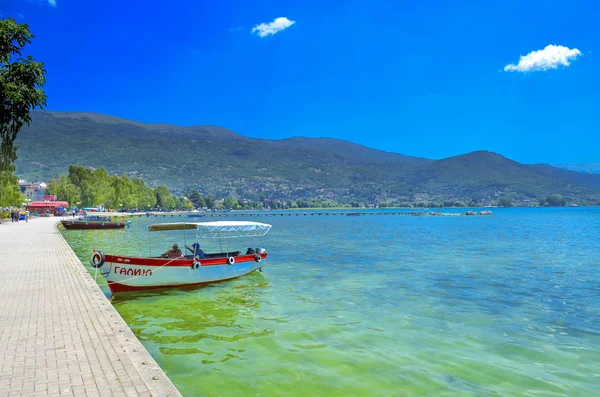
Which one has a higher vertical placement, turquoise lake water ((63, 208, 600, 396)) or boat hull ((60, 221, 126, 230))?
boat hull ((60, 221, 126, 230))

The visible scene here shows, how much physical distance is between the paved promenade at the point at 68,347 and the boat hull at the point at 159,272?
96.0 inches

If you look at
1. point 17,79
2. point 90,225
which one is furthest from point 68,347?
point 90,225

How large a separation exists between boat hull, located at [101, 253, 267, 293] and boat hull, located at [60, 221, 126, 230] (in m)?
→ 55.3

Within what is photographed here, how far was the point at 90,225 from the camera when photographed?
7050 centimetres

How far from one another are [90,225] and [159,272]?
5862 cm

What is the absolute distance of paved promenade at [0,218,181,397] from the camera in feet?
21.8

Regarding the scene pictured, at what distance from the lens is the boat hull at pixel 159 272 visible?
18.5 metres

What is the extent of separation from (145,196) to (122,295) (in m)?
173

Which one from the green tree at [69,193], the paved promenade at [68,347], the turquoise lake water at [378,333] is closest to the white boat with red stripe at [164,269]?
the turquoise lake water at [378,333]

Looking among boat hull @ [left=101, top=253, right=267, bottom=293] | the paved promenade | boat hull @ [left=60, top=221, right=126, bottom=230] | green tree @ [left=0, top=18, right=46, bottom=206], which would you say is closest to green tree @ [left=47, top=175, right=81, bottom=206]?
boat hull @ [left=60, top=221, right=126, bottom=230]

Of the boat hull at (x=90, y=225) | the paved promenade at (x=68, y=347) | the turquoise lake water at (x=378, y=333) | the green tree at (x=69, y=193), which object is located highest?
the green tree at (x=69, y=193)

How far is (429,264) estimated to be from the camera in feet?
99.9

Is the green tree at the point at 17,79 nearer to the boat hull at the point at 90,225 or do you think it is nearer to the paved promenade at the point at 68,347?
the paved promenade at the point at 68,347

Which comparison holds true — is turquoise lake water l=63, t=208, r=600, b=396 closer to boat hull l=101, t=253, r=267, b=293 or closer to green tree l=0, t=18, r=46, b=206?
boat hull l=101, t=253, r=267, b=293
